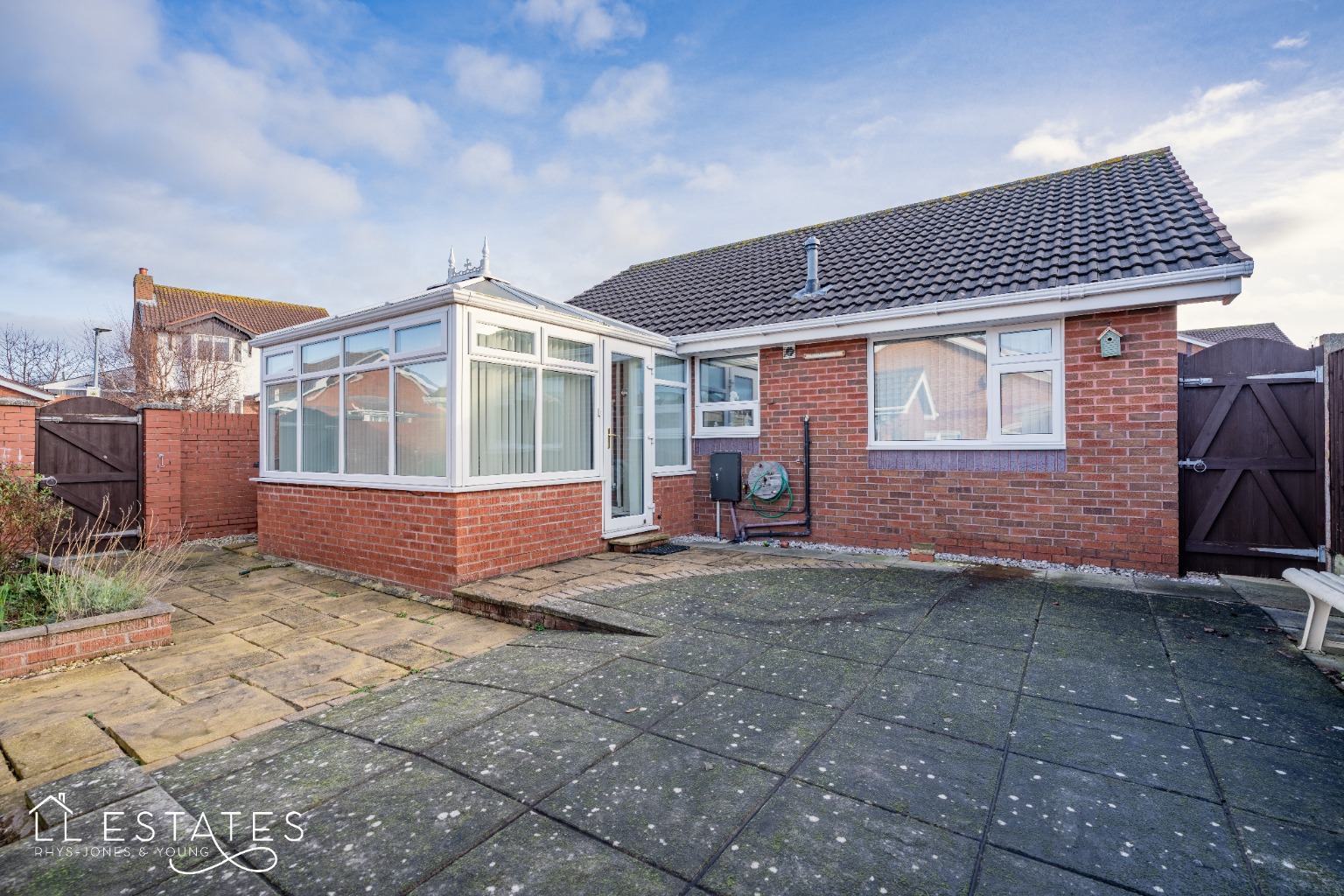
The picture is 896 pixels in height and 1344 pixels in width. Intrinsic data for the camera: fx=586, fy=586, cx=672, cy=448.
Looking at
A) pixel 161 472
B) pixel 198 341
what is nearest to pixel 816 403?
pixel 161 472

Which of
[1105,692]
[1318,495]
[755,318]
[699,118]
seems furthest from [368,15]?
[1318,495]

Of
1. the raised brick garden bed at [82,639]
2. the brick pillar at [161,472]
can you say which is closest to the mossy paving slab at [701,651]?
the raised brick garden bed at [82,639]

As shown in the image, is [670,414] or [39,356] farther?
[39,356]

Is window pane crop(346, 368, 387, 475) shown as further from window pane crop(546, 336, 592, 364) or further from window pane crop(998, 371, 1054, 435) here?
window pane crop(998, 371, 1054, 435)

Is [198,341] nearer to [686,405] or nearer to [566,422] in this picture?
[686,405]

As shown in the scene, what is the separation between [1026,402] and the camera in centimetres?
632

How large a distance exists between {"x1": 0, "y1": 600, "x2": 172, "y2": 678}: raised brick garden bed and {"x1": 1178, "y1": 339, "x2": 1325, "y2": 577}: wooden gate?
28.5 feet

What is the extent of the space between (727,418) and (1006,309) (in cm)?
365

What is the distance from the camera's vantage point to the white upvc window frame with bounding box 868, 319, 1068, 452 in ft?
20.0

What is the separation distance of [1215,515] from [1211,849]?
201 inches

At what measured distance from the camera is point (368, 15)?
7.16m

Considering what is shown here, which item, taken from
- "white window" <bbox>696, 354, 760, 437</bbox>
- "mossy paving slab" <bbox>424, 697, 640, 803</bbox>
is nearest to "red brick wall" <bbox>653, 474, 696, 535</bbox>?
"white window" <bbox>696, 354, 760, 437</bbox>

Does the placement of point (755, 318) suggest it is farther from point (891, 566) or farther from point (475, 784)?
point (475, 784)

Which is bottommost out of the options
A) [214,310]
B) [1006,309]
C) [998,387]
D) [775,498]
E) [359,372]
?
[775,498]
